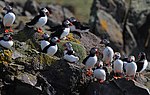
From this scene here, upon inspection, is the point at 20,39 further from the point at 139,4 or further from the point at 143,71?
the point at 139,4

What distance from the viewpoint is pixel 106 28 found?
3095 cm

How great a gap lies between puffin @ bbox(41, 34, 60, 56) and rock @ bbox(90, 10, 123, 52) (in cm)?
1106

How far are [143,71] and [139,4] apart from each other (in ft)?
46.6

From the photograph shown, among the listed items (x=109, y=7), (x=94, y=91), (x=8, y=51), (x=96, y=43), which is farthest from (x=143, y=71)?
(x=109, y=7)

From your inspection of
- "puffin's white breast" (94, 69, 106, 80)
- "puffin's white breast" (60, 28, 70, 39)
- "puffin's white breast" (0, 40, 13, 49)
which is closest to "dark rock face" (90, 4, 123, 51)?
"puffin's white breast" (60, 28, 70, 39)

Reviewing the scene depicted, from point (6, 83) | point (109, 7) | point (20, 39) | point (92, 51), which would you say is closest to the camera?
point (6, 83)

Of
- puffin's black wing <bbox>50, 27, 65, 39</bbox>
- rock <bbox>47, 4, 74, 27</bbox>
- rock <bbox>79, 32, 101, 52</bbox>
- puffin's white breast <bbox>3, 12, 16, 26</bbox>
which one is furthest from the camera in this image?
rock <bbox>47, 4, 74, 27</bbox>

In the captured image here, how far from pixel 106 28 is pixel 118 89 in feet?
43.5

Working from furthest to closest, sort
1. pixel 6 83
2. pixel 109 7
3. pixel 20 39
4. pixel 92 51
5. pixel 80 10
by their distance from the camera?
pixel 80 10 < pixel 109 7 < pixel 20 39 < pixel 92 51 < pixel 6 83

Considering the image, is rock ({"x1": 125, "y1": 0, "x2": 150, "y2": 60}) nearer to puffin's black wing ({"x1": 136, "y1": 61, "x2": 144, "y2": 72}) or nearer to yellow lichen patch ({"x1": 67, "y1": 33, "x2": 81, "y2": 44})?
yellow lichen patch ({"x1": 67, "y1": 33, "x2": 81, "y2": 44})

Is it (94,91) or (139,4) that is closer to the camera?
(94,91)

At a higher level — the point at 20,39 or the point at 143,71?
the point at 20,39

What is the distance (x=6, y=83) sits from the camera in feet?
56.8

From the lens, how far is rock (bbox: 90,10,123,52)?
30578 millimetres
